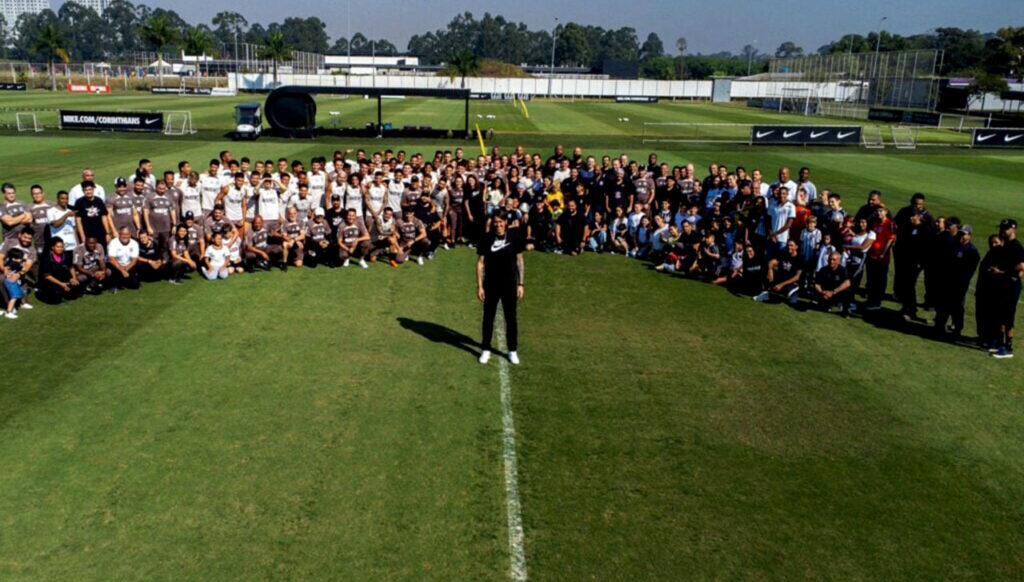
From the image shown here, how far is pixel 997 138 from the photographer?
4112 cm

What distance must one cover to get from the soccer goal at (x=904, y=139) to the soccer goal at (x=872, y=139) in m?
0.70

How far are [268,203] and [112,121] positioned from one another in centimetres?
2969

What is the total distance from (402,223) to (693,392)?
816 cm

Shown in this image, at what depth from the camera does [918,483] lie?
23.0 ft

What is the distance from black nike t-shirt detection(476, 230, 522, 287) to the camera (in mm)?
9111

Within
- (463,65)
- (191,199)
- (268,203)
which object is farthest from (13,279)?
(463,65)

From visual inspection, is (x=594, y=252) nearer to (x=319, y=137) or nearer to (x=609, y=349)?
(x=609, y=349)

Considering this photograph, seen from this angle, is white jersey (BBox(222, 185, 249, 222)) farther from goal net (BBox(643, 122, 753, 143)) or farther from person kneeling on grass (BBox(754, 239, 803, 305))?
goal net (BBox(643, 122, 753, 143))

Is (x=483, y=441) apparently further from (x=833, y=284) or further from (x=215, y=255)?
(x=215, y=255)

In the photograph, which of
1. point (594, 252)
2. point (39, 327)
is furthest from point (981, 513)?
point (39, 327)

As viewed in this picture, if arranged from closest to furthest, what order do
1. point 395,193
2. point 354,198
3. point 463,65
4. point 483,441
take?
1. point 483,441
2. point 354,198
3. point 395,193
4. point 463,65

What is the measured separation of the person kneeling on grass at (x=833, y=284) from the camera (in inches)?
476

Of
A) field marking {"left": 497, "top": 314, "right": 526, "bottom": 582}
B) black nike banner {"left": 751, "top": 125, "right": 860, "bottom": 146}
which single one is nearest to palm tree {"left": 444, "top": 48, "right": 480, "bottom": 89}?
black nike banner {"left": 751, "top": 125, "right": 860, "bottom": 146}

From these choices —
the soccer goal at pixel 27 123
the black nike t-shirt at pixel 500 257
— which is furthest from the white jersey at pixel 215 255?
the soccer goal at pixel 27 123
